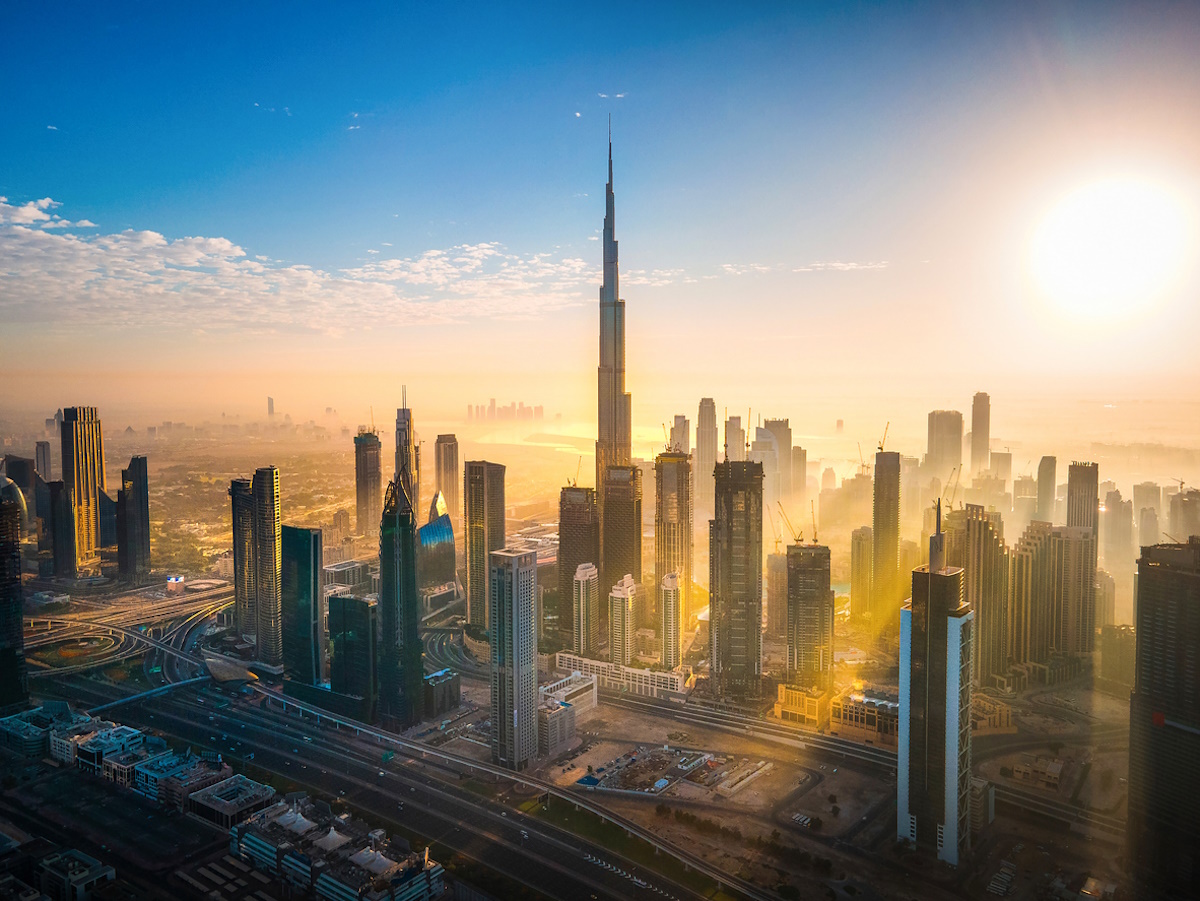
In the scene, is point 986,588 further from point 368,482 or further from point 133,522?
point 133,522

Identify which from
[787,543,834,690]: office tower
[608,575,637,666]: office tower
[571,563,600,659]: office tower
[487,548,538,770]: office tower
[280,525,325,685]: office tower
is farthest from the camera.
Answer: [571,563,600,659]: office tower

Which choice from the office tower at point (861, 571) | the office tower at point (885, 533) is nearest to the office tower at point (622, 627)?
the office tower at point (885, 533)

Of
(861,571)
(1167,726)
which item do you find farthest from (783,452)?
(1167,726)

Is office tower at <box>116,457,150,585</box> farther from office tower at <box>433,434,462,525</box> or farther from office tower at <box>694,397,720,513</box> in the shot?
office tower at <box>694,397,720,513</box>

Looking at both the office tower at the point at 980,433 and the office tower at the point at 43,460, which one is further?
the office tower at the point at 43,460

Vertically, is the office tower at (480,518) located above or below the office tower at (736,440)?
below

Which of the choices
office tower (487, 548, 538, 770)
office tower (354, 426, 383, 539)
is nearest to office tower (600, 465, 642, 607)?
office tower (487, 548, 538, 770)

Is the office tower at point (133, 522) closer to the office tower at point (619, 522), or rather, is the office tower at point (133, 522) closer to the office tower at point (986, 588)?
the office tower at point (619, 522)
